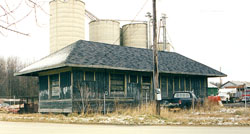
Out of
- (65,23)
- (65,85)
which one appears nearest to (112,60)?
(65,85)

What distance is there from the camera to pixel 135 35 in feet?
136

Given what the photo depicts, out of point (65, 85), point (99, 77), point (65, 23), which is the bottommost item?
point (65, 85)

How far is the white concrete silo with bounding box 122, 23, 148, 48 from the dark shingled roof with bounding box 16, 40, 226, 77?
30.1ft

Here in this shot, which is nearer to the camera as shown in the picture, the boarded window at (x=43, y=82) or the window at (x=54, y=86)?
the window at (x=54, y=86)

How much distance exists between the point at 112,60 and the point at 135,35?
1817 centimetres

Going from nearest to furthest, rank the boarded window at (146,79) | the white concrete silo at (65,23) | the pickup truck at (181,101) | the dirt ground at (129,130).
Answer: the dirt ground at (129,130), the pickup truck at (181,101), the boarded window at (146,79), the white concrete silo at (65,23)

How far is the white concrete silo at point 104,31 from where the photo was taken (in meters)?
38.2

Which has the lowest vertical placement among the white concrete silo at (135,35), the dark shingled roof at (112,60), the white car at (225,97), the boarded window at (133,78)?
the white car at (225,97)

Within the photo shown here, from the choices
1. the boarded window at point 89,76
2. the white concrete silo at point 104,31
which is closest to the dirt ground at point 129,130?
the boarded window at point 89,76

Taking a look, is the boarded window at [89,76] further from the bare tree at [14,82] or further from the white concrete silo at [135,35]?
the bare tree at [14,82]

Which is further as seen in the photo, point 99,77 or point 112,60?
point 112,60

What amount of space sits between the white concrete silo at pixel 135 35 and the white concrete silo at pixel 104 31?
2391 mm

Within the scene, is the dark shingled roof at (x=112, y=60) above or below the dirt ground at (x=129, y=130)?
above

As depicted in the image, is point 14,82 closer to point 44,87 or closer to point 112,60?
point 44,87
